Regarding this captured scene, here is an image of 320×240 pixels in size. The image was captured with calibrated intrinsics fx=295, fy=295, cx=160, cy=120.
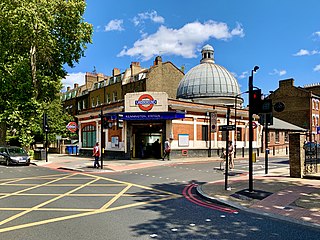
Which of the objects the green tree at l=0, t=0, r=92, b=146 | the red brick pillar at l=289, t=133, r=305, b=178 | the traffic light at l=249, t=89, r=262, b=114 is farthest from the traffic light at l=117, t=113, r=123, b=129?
the traffic light at l=249, t=89, r=262, b=114

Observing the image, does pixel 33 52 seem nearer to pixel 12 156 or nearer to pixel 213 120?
pixel 12 156

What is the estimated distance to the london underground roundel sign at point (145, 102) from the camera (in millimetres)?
26484

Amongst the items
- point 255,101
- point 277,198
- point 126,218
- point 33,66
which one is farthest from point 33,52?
point 277,198

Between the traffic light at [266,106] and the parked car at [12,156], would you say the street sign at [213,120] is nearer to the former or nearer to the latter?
the parked car at [12,156]

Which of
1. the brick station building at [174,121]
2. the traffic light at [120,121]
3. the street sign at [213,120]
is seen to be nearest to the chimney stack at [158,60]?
the brick station building at [174,121]

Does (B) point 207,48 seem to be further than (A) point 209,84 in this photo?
Yes

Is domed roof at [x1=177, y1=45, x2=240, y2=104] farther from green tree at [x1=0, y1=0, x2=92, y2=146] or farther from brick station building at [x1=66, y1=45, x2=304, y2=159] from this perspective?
green tree at [x1=0, y1=0, x2=92, y2=146]

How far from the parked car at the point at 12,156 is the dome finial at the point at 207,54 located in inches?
1154

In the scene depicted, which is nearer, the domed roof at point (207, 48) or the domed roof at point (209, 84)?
the domed roof at point (209, 84)

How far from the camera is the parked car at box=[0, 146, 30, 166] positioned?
23203mm

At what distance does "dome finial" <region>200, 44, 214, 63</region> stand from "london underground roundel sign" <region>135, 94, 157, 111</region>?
20.3m

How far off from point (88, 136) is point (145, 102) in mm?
9925

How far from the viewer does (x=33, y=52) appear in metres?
31.4

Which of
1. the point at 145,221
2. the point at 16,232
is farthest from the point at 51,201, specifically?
the point at 145,221
